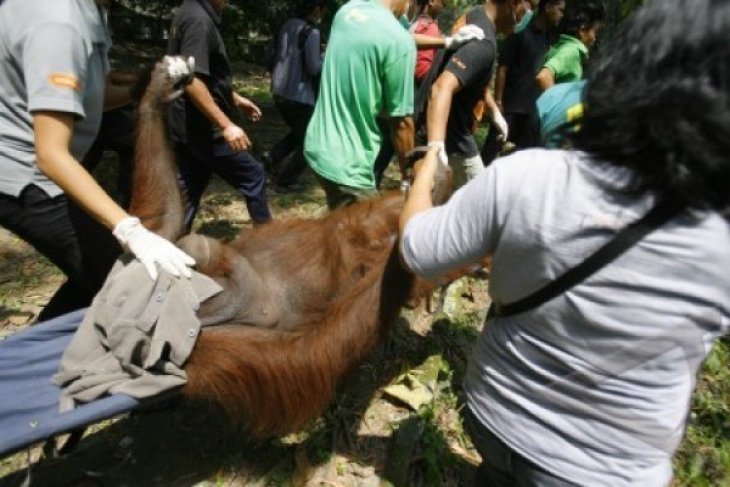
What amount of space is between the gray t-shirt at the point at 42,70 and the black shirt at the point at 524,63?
3.41 m

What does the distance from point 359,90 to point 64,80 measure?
55.6 inches

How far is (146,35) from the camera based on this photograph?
10812 millimetres

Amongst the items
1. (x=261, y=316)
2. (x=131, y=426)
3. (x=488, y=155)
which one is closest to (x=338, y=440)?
(x=261, y=316)

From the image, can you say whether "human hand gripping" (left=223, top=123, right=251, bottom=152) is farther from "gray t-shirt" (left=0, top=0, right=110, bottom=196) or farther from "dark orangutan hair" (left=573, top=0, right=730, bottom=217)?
"dark orangutan hair" (left=573, top=0, right=730, bottom=217)

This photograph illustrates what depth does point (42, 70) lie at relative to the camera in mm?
1661

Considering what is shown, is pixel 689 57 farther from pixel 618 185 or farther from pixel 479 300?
pixel 479 300

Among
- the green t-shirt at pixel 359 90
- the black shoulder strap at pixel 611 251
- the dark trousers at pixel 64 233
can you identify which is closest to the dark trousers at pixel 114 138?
the dark trousers at pixel 64 233

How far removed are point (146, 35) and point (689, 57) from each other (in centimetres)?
1171

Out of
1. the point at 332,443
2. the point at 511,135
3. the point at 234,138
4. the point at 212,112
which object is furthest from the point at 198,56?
the point at 511,135

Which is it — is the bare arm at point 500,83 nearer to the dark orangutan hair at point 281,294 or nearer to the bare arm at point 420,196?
the dark orangutan hair at point 281,294

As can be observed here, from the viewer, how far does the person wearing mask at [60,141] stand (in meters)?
1.68

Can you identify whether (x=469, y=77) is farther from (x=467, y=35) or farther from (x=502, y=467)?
(x=502, y=467)

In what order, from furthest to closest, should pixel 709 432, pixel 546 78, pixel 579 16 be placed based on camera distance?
pixel 579 16, pixel 546 78, pixel 709 432

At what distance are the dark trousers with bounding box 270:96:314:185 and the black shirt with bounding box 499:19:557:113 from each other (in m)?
1.73
